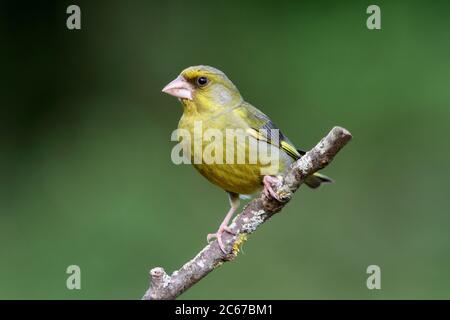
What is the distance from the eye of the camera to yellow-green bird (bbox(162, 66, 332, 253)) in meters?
4.39

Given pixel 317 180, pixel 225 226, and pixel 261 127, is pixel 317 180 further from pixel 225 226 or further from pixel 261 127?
pixel 225 226

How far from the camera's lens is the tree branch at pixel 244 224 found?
3543mm

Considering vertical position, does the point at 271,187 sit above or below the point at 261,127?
below

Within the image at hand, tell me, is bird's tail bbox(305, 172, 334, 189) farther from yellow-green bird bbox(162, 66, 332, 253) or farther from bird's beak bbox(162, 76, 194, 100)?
bird's beak bbox(162, 76, 194, 100)

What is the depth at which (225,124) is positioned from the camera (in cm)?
454

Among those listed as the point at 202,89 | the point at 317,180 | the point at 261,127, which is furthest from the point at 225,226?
the point at 317,180

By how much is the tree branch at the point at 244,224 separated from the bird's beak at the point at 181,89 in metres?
0.96

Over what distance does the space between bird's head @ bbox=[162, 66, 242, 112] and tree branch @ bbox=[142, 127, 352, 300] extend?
0.90 metres

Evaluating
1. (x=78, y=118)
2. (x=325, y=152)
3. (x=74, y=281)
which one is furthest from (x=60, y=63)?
(x=325, y=152)

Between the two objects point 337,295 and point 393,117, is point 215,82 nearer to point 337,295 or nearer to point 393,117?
point 337,295

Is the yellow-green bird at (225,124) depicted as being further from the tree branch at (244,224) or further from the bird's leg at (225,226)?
the tree branch at (244,224)

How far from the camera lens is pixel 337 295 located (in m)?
6.68

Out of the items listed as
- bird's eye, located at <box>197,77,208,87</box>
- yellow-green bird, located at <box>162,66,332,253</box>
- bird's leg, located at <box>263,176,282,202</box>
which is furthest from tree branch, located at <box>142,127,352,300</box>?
bird's eye, located at <box>197,77,208,87</box>

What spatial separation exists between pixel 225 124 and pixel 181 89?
14.0 inches
